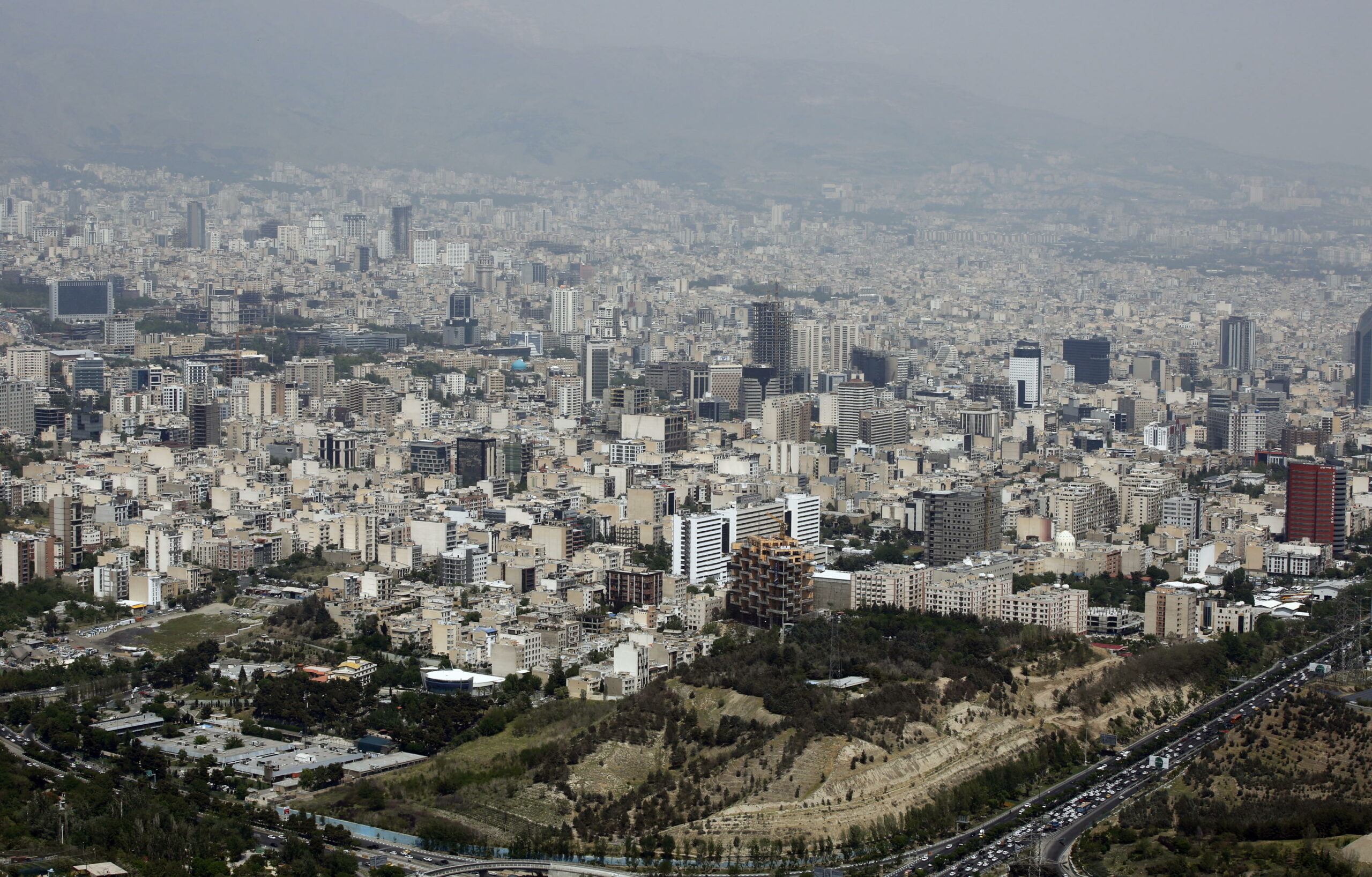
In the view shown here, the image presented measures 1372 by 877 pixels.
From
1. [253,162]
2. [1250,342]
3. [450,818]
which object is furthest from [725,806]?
[253,162]

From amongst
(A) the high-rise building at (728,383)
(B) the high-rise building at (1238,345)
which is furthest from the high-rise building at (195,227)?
(B) the high-rise building at (1238,345)

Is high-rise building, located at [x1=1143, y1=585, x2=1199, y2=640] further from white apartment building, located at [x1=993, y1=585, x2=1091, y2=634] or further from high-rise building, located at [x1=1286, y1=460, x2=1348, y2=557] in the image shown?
high-rise building, located at [x1=1286, y1=460, x2=1348, y2=557]

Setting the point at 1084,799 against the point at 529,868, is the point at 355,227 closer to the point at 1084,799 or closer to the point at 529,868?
the point at 1084,799

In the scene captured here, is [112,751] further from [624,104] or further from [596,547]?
[624,104]

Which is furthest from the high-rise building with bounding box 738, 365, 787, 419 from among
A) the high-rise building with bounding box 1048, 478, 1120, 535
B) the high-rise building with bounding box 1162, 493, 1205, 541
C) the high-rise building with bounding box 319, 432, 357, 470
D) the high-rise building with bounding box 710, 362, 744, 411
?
the high-rise building with bounding box 1162, 493, 1205, 541

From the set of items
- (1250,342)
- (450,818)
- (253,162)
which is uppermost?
(253,162)

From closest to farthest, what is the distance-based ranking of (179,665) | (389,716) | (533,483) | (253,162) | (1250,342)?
(389,716) → (179,665) → (533,483) → (1250,342) → (253,162)

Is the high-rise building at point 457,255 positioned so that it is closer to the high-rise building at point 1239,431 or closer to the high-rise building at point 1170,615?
the high-rise building at point 1239,431
